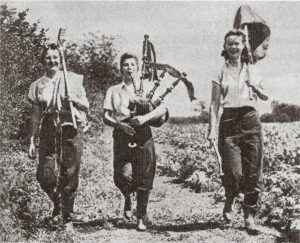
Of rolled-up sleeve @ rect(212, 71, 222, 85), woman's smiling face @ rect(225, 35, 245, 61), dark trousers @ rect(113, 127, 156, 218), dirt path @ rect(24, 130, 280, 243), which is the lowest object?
dirt path @ rect(24, 130, 280, 243)

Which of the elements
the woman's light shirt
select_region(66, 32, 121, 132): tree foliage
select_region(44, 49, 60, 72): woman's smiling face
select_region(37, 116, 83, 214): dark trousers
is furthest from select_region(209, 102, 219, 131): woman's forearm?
select_region(66, 32, 121, 132): tree foliage

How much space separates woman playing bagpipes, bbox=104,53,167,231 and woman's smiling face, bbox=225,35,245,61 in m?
0.78

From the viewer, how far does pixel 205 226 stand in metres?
4.86

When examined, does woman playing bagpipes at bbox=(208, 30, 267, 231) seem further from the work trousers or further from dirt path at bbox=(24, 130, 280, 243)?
the work trousers

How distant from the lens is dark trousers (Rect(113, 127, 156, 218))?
4586mm

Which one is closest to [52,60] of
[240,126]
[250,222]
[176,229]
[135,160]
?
[135,160]

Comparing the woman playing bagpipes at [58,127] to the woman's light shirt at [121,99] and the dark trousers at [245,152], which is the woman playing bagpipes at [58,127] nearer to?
the woman's light shirt at [121,99]

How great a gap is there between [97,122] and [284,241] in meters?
9.78

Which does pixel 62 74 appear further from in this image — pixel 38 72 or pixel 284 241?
pixel 38 72

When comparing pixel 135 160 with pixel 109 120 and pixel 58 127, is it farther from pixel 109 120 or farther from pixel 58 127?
pixel 58 127

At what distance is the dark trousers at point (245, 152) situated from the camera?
15.0 feet

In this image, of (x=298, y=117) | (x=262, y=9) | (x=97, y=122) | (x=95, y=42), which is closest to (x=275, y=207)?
(x=262, y=9)

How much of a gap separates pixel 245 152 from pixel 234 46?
3.05 ft

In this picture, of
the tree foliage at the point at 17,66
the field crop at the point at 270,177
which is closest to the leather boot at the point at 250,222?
the field crop at the point at 270,177
